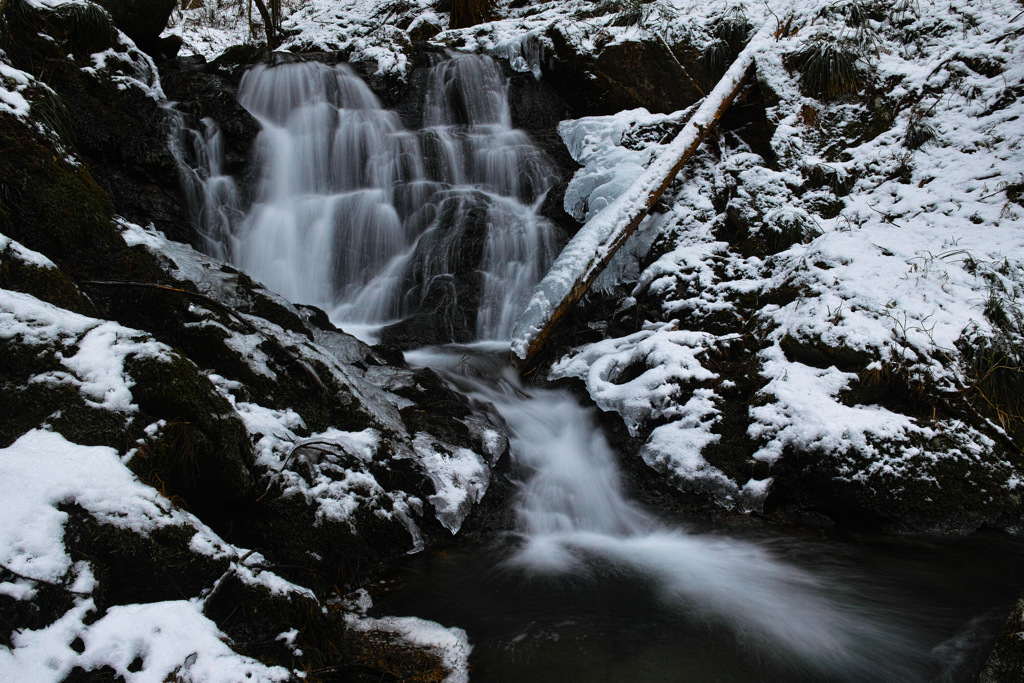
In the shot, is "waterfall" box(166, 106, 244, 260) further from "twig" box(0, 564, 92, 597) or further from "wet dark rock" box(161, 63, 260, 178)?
"twig" box(0, 564, 92, 597)

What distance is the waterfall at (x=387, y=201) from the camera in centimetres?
608

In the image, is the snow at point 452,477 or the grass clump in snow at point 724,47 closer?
the snow at point 452,477

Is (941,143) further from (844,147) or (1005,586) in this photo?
(1005,586)

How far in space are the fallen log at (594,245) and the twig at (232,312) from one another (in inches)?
79.8

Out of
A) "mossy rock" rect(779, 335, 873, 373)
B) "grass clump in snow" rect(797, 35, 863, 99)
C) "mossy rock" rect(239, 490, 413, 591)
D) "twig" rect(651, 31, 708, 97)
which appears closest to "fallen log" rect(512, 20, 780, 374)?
"twig" rect(651, 31, 708, 97)

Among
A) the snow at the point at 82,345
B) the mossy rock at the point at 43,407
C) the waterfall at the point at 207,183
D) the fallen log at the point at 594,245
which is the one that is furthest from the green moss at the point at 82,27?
the fallen log at the point at 594,245

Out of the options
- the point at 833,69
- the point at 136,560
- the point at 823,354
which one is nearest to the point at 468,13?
the point at 833,69

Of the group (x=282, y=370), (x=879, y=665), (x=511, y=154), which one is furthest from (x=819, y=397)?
(x=511, y=154)

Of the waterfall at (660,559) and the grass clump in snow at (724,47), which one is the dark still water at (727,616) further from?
the grass clump in snow at (724,47)

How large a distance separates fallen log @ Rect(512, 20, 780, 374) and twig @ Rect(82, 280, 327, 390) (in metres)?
2.03

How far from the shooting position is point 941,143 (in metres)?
4.98

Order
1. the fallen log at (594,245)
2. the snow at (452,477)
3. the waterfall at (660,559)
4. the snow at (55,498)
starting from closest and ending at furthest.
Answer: the snow at (55,498)
the waterfall at (660,559)
the snow at (452,477)
the fallen log at (594,245)

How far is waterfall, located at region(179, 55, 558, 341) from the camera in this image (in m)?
6.08

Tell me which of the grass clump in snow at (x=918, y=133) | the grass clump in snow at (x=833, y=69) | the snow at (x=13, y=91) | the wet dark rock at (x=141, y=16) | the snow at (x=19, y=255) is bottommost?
the snow at (x=19, y=255)
